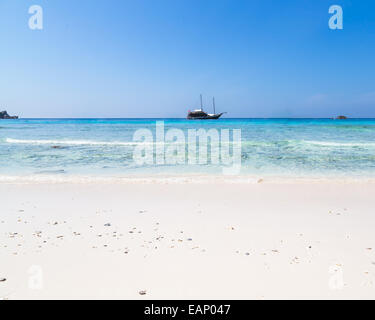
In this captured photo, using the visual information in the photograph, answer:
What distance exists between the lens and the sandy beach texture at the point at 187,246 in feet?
8.55

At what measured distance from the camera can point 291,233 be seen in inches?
154

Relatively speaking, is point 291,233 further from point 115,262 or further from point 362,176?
point 362,176

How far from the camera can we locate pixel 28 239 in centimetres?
370

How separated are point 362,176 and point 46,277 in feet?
30.5

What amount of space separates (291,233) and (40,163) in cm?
1082

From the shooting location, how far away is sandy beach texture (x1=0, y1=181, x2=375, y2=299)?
8.55 feet

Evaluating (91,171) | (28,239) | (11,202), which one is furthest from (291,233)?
(91,171)

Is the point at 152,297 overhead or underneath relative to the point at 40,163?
underneath

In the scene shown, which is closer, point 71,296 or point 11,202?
point 71,296

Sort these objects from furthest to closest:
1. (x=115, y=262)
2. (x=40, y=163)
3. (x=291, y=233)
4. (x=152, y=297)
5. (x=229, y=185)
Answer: (x=40, y=163) < (x=229, y=185) < (x=291, y=233) < (x=115, y=262) < (x=152, y=297)

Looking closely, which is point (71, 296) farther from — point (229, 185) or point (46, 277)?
point (229, 185)

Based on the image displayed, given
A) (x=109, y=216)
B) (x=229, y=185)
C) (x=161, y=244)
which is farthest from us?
(x=229, y=185)

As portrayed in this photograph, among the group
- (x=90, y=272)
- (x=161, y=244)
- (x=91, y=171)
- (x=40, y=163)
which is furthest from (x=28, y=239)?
(x=40, y=163)

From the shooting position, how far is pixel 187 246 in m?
3.48
